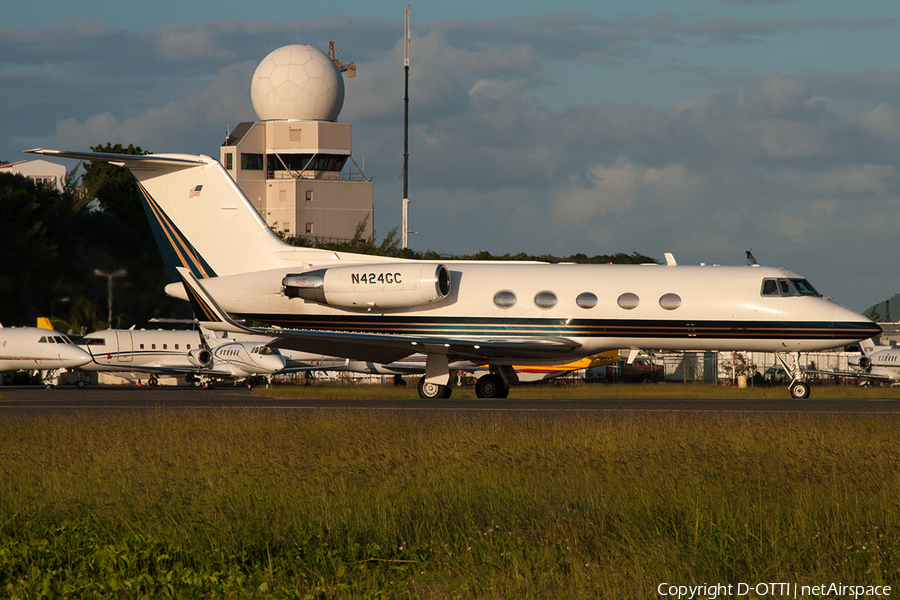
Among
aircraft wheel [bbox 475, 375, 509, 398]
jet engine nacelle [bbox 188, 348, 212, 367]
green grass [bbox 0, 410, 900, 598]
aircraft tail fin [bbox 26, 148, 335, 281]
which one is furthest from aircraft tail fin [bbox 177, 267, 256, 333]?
jet engine nacelle [bbox 188, 348, 212, 367]

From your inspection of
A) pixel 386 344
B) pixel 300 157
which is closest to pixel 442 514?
pixel 386 344

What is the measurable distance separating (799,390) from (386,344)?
10458 millimetres

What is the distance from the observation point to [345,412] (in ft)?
56.0

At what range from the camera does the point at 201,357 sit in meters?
46.5

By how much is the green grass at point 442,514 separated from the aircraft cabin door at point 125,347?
35.3m

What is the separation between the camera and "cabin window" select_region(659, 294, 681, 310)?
2252 cm

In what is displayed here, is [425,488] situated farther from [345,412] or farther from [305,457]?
[345,412]

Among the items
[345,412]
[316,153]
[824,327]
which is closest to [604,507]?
[345,412]

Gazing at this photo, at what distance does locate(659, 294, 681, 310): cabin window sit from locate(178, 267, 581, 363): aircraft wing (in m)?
2.38

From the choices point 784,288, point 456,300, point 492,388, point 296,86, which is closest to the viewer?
point 784,288

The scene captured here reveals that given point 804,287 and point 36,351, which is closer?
point 804,287

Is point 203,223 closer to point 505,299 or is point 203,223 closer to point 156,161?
point 156,161

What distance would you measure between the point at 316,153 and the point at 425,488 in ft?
256

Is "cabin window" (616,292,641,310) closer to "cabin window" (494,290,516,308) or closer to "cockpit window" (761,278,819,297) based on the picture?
"cabin window" (494,290,516,308)
